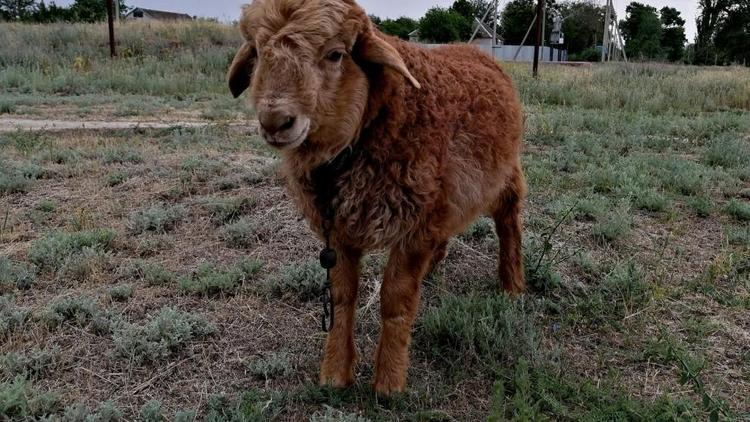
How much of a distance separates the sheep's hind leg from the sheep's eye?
6.49 ft

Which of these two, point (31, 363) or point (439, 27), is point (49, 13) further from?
point (31, 363)

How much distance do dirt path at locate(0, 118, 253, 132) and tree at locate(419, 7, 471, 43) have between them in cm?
3888

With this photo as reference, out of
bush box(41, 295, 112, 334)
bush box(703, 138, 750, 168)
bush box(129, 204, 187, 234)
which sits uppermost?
bush box(703, 138, 750, 168)

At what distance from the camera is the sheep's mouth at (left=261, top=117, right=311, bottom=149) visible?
7.40ft

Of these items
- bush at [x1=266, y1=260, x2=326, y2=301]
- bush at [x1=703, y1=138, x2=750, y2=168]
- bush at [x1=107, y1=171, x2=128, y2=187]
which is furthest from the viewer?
bush at [x1=703, y1=138, x2=750, y2=168]

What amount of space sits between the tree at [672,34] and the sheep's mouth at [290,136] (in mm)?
48103

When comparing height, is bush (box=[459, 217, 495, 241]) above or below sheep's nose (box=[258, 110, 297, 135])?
below

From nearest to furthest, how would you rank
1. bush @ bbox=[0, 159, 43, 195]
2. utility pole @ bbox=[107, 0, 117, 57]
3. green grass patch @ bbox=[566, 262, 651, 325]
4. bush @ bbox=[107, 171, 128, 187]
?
green grass patch @ bbox=[566, 262, 651, 325]
bush @ bbox=[0, 159, 43, 195]
bush @ bbox=[107, 171, 128, 187]
utility pole @ bbox=[107, 0, 117, 57]

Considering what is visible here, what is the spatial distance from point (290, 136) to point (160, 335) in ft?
5.80

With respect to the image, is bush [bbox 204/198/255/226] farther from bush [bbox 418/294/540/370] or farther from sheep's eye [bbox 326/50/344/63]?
sheep's eye [bbox 326/50/344/63]

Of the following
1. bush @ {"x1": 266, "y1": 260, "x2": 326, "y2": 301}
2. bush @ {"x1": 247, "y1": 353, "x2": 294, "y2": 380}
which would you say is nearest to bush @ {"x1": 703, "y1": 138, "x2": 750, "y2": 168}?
bush @ {"x1": 266, "y1": 260, "x2": 326, "y2": 301}

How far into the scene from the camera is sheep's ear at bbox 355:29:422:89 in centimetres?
255

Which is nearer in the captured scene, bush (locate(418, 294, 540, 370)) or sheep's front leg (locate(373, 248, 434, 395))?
sheep's front leg (locate(373, 248, 434, 395))

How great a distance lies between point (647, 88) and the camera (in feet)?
43.3
